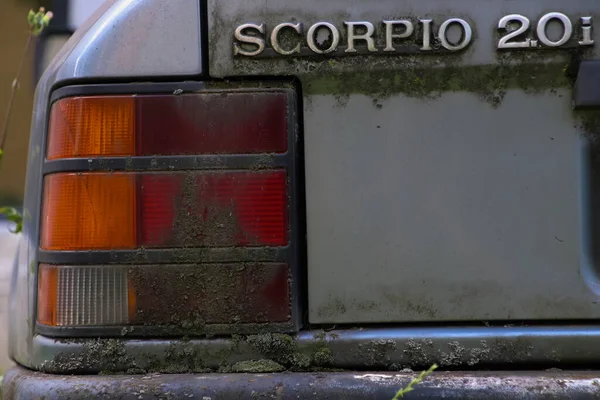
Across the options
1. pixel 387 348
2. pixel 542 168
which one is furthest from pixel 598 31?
pixel 387 348

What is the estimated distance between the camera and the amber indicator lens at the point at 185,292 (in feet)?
4.42

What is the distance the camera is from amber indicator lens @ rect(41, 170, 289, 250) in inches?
52.9

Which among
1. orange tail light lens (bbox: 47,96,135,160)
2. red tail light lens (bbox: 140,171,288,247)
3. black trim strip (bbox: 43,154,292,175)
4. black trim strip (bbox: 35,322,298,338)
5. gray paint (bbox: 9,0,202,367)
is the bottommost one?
black trim strip (bbox: 35,322,298,338)

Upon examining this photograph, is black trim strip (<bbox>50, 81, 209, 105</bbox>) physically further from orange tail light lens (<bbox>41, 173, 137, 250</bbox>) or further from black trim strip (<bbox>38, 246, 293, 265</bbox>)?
black trim strip (<bbox>38, 246, 293, 265</bbox>)

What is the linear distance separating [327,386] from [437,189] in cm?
47

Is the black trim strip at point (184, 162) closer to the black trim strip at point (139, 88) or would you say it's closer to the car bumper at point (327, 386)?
the black trim strip at point (139, 88)

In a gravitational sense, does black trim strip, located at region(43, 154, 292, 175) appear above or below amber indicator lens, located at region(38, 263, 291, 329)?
above

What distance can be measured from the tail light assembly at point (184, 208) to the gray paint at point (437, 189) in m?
0.07

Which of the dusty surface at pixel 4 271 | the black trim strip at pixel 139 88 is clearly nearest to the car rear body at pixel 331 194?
the black trim strip at pixel 139 88

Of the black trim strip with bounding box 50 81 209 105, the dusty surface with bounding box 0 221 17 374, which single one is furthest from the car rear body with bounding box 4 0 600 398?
the dusty surface with bounding box 0 221 17 374

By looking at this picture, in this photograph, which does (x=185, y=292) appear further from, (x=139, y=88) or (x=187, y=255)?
(x=139, y=88)

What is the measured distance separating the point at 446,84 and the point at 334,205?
355mm

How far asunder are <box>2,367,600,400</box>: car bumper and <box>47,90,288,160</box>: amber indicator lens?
48cm

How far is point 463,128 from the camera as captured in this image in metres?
1.34
